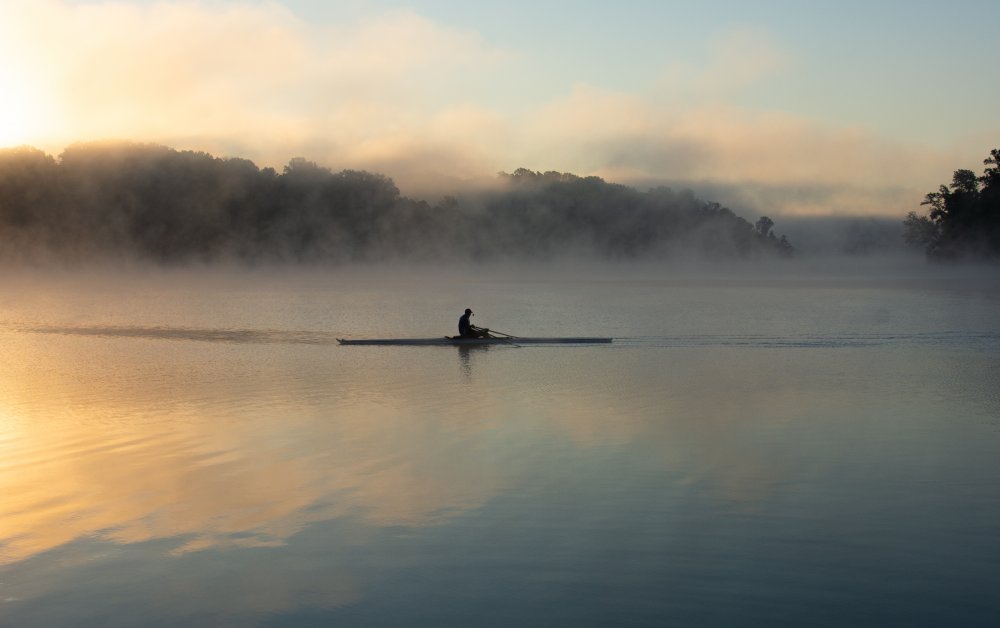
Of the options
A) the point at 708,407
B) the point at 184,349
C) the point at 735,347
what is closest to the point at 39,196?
the point at 184,349

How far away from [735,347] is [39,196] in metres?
183

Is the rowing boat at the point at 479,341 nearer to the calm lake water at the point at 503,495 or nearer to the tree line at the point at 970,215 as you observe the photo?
the calm lake water at the point at 503,495

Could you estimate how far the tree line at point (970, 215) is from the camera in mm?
129750

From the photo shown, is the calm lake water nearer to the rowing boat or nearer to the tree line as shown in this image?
the rowing boat

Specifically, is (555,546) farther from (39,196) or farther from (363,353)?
(39,196)

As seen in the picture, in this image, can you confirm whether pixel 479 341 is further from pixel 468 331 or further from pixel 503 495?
pixel 503 495

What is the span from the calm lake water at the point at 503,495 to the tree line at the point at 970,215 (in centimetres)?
10859

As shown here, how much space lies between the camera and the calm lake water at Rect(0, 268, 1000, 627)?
10789mm

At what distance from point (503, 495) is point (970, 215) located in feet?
451

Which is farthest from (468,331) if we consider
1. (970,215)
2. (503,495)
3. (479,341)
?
(970,215)

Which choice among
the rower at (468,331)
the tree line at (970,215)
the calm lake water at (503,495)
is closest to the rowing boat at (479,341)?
the rower at (468,331)

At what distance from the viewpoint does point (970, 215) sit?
5290 inches

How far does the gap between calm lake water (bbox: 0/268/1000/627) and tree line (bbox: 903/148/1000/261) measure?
108588 mm

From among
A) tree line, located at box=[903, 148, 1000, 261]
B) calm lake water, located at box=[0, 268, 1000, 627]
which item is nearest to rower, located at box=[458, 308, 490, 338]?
calm lake water, located at box=[0, 268, 1000, 627]
